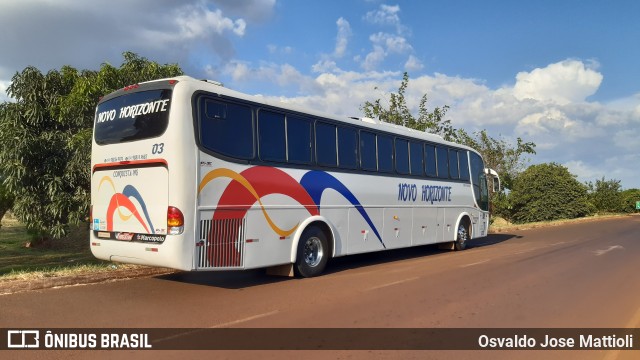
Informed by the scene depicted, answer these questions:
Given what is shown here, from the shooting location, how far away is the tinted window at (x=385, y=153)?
39.1 ft

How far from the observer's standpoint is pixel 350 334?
576 cm

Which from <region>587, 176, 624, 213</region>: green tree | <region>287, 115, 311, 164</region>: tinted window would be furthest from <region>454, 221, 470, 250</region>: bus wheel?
<region>587, 176, 624, 213</region>: green tree

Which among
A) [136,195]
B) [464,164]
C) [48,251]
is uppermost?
[464,164]

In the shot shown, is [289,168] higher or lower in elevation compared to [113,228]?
higher

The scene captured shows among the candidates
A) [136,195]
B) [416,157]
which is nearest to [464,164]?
[416,157]

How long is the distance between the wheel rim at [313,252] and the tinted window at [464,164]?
7621 millimetres

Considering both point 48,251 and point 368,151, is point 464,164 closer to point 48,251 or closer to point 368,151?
point 368,151

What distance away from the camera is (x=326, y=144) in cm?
1021

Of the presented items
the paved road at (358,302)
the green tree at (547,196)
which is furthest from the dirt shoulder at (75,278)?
the green tree at (547,196)

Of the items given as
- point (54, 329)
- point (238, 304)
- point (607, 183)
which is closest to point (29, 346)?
point (54, 329)

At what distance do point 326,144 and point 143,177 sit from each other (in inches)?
153

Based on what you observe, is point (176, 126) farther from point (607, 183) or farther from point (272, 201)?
point (607, 183)

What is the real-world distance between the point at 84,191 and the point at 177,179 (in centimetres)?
491

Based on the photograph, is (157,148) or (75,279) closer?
(157,148)
